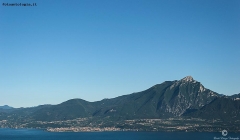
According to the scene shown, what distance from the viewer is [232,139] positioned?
194375 millimetres

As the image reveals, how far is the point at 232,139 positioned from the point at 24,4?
13775 cm

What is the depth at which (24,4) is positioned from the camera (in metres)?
106

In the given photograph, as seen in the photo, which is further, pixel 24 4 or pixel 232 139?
pixel 232 139

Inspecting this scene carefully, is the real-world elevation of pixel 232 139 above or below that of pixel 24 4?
below
